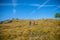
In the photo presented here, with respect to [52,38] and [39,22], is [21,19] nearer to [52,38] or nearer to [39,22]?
[39,22]

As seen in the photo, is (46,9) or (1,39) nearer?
(1,39)

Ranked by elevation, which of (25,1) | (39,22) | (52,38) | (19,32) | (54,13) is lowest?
(52,38)

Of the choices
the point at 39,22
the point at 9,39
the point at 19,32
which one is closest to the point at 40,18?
the point at 39,22

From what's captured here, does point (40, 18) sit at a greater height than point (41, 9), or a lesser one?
lesser

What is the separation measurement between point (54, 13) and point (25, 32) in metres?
0.61

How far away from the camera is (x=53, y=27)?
2.29m

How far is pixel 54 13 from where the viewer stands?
91.0 inches

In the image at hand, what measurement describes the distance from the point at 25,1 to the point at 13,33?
1.91 ft

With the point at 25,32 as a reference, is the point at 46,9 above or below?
above

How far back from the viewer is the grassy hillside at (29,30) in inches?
85.1

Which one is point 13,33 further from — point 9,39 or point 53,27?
point 53,27

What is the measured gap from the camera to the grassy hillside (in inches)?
85.1

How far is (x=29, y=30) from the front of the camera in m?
2.20

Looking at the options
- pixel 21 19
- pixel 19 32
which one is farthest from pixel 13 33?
pixel 21 19
